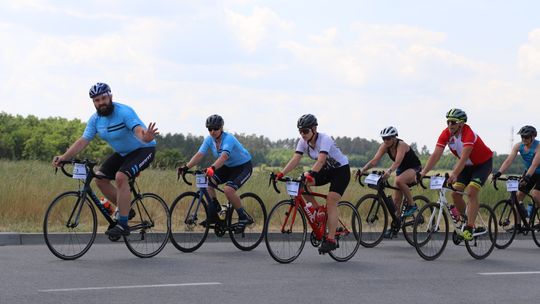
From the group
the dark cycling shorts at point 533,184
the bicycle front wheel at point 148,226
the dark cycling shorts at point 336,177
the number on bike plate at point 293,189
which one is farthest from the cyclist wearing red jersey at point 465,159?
the bicycle front wheel at point 148,226

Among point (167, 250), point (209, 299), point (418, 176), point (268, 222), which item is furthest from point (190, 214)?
point (209, 299)

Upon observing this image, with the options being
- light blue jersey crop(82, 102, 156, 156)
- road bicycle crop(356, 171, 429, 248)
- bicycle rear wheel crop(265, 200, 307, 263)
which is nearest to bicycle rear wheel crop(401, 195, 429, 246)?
road bicycle crop(356, 171, 429, 248)

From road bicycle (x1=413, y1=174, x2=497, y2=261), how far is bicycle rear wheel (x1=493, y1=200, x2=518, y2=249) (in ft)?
5.35

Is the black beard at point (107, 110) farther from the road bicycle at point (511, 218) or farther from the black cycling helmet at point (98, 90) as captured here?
A: the road bicycle at point (511, 218)

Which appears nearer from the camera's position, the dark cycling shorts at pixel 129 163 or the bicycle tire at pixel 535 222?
the dark cycling shorts at pixel 129 163

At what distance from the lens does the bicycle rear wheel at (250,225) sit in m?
12.5

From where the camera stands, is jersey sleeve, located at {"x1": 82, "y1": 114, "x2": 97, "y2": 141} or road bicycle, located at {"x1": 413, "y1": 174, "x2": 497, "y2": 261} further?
road bicycle, located at {"x1": 413, "y1": 174, "x2": 497, "y2": 261}

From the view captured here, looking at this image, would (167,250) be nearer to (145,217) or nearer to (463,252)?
(145,217)

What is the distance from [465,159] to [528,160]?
118 inches

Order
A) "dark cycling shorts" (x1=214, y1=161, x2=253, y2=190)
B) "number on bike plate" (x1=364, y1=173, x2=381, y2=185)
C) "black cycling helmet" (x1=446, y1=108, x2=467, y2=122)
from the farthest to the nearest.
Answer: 1. "number on bike plate" (x1=364, y1=173, x2=381, y2=185)
2. "dark cycling shorts" (x1=214, y1=161, x2=253, y2=190)
3. "black cycling helmet" (x1=446, y1=108, x2=467, y2=122)

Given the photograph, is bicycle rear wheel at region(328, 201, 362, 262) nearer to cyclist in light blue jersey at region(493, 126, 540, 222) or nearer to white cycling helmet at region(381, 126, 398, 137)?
white cycling helmet at region(381, 126, 398, 137)

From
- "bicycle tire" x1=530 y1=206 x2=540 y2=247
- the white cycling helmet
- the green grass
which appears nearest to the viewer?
the white cycling helmet

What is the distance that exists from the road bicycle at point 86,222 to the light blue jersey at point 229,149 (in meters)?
1.22

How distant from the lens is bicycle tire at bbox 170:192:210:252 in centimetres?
1212
